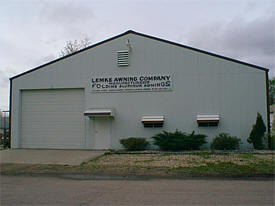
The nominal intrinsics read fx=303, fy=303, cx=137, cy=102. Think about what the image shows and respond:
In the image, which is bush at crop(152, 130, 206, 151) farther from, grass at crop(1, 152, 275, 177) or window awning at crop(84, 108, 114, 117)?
window awning at crop(84, 108, 114, 117)

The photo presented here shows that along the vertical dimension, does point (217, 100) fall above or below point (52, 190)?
above

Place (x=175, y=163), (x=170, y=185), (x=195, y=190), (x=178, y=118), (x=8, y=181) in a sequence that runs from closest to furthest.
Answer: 1. (x=195, y=190)
2. (x=170, y=185)
3. (x=8, y=181)
4. (x=175, y=163)
5. (x=178, y=118)

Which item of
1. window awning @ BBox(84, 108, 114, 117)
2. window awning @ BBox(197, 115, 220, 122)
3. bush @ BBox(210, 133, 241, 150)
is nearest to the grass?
bush @ BBox(210, 133, 241, 150)

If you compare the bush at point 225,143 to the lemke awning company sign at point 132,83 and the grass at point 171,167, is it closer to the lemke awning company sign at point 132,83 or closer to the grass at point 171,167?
the grass at point 171,167

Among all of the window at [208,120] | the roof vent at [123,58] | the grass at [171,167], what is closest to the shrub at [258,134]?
the window at [208,120]

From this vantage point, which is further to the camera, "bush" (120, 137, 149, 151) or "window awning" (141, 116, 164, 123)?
"window awning" (141, 116, 164, 123)

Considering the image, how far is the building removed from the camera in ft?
57.6

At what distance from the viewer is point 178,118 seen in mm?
18016

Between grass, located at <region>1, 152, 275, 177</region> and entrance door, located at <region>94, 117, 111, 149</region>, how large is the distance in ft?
12.7

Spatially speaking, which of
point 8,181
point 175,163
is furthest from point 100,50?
point 8,181

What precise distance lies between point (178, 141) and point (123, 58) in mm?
6140

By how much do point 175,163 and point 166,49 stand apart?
8118 mm

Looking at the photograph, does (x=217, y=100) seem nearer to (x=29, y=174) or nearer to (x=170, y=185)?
(x=170, y=185)

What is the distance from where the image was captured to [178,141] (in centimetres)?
1677
